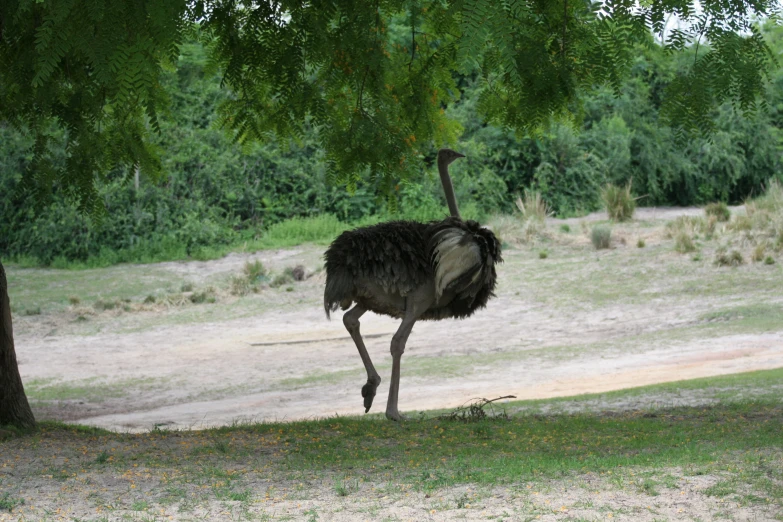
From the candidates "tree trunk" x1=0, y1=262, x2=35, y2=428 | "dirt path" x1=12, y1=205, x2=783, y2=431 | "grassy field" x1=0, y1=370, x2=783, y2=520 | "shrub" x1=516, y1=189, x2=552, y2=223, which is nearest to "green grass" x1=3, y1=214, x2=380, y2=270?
"dirt path" x1=12, y1=205, x2=783, y2=431

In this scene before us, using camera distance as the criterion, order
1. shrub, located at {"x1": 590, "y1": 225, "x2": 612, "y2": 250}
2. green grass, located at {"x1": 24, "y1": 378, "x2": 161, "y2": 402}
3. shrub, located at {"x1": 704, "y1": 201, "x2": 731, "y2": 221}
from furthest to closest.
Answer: shrub, located at {"x1": 704, "y1": 201, "x2": 731, "y2": 221} < shrub, located at {"x1": 590, "y1": 225, "x2": 612, "y2": 250} < green grass, located at {"x1": 24, "y1": 378, "x2": 161, "y2": 402}

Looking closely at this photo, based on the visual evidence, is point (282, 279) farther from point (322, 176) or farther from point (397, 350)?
point (397, 350)

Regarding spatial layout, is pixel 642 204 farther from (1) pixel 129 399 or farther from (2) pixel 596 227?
(1) pixel 129 399

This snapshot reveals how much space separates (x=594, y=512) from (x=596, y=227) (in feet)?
56.6

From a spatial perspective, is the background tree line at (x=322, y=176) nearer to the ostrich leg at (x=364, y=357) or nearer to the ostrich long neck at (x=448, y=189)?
the ostrich long neck at (x=448, y=189)

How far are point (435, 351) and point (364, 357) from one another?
7.23 meters

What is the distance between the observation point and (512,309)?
18.7 m

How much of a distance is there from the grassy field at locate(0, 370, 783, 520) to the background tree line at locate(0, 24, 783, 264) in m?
13.0

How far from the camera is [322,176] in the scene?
2558cm

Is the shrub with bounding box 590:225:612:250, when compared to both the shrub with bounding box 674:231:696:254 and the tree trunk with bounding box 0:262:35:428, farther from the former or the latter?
the tree trunk with bounding box 0:262:35:428

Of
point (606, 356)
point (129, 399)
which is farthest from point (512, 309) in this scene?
point (129, 399)

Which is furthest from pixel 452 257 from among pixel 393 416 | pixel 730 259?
pixel 730 259

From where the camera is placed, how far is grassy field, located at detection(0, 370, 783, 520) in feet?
18.2

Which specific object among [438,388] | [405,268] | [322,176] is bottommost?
[438,388]
